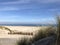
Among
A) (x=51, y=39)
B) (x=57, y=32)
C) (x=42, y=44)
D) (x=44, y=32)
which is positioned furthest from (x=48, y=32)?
(x=42, y=44)

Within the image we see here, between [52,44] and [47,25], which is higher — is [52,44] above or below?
below

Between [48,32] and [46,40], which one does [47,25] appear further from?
[46,40]

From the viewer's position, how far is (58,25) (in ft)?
24.2

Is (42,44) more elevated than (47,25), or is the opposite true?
(47,25)

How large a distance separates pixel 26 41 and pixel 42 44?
42.0 inches

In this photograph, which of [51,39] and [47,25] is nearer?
Result: [51,39]

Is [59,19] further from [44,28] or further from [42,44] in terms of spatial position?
[42,44]

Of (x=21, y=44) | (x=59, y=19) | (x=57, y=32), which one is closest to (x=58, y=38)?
Result: (x=57, y=32)

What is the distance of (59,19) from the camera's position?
7543mm

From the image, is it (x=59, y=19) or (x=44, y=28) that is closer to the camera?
(x=59, y=19)

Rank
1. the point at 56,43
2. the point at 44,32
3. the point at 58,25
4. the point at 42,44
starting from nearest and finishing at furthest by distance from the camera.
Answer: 1. the point at 42,44
2. the point at 56,43
3. the point at 58,25
4. the point at 44,32

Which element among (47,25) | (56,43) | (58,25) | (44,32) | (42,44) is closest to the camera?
(42,44)

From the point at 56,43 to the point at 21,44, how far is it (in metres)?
1.23

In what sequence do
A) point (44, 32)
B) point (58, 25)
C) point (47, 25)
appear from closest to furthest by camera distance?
point (58, 25) → point (44, 32) → point (47, 25)
